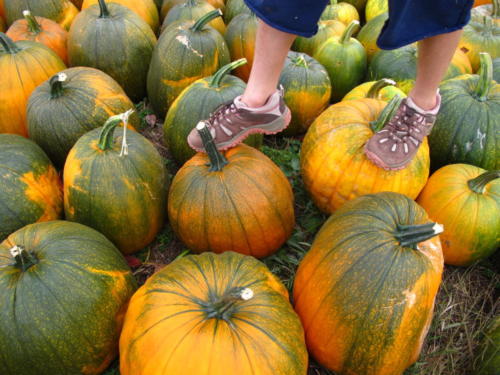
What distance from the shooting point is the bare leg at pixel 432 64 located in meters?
2.31

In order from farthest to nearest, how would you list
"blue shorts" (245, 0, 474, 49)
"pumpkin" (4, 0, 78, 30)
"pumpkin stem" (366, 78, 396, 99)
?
"pumpkin" (4, 0, 78, 30)
"pumpkin stem" (366, 78, 396, 99)
"blue shorts" (245, 0, 474, 49)

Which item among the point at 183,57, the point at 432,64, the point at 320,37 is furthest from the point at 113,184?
the point at 320,37

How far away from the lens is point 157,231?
2.88 metres

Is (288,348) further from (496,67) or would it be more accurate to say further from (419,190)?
(496,67)

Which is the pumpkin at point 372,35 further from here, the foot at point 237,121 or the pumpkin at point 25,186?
the pumpkin at point 25,186

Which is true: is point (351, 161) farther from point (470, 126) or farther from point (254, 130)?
point (470, 126)

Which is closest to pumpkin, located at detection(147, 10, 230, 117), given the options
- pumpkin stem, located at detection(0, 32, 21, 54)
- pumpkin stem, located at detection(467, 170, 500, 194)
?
pumpkin stem, located at detection(0, 32, 21, 54)

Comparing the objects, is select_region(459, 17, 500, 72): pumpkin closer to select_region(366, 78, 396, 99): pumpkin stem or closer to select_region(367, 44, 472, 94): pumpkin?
select_region(367, 44, 472, 94): pumpkin

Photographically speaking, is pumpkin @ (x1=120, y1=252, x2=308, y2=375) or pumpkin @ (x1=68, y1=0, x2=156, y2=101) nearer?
pumpkin @ (x1=120, y1=252, x2=308, y2=375)

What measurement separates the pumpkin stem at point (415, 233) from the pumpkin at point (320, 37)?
293cm

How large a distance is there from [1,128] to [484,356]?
3686mm

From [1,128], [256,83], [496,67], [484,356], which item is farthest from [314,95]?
[1,128]

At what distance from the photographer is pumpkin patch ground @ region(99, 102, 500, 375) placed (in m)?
2.40

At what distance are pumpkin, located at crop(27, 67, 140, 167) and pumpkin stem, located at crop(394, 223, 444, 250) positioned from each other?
85.8 inches
